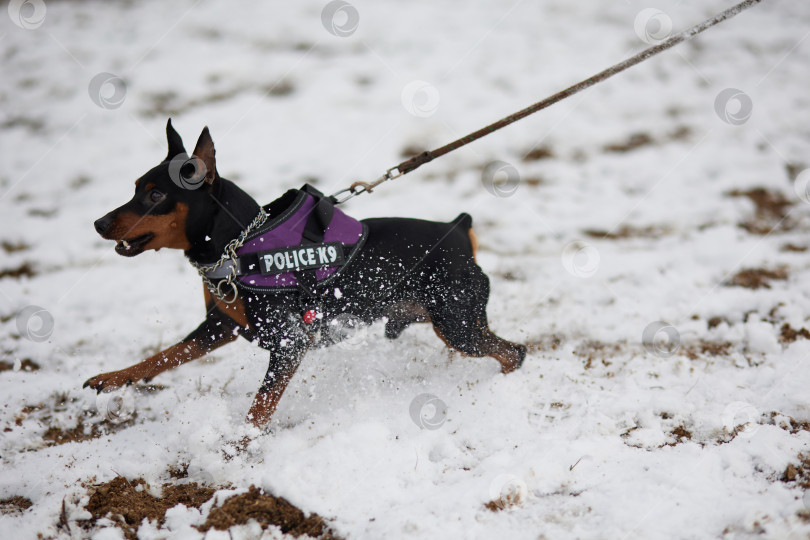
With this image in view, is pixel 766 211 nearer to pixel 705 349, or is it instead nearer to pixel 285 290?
pixel 705 349

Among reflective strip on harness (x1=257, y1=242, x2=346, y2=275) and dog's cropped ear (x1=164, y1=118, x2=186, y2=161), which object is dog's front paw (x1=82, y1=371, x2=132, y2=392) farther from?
dog's cropped ear (x1=164, y1=118, x2=186, y2=161)

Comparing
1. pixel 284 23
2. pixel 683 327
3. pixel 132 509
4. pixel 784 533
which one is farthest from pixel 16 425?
pixel 284 23

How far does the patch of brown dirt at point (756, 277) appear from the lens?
14.3 feet

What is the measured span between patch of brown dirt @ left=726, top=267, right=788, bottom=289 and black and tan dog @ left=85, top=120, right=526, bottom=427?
99.3 inches

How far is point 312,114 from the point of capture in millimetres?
7504

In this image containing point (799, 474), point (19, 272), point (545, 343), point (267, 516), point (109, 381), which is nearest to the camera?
point (267, 516)

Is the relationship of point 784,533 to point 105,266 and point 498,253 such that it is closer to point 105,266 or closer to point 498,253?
point 498,253

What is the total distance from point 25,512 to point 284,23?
8794 mm

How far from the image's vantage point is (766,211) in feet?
18.1

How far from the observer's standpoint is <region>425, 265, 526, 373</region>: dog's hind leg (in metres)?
2.93

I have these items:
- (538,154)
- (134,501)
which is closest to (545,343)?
(134,501)

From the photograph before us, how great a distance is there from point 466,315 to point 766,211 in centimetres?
429

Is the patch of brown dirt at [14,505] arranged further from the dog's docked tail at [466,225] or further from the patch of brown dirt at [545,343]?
the patch of brown dirt at [545,343]

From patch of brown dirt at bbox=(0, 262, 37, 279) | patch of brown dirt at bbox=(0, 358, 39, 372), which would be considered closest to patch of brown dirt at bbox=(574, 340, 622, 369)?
patch of brown dirt at bbox=(0, 358, 39, 372)
